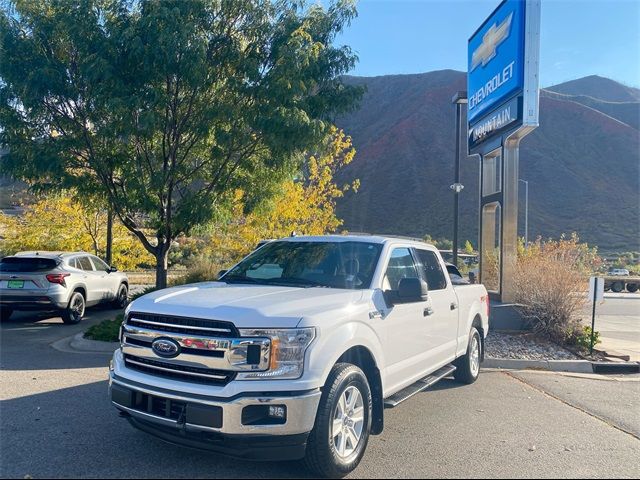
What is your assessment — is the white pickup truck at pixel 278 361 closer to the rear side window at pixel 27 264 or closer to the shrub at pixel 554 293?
the shrub at pixel 554 293

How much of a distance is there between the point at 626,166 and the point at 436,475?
73079 mm

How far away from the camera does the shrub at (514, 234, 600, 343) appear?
10586mm

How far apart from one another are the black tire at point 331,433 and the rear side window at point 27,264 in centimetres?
925

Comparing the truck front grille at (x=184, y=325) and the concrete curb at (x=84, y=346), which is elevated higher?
the truck front grille at (x=184, y=325)

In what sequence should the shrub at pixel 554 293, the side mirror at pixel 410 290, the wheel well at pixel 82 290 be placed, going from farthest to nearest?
the wheel well at pixel 82 290
the shrub at pixel 554 293
the side mirror at pixel 410 290

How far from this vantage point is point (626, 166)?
66.6 metres

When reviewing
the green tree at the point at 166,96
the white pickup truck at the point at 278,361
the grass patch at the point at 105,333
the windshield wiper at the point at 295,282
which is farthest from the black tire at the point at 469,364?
the grass patch at the point at 105,333

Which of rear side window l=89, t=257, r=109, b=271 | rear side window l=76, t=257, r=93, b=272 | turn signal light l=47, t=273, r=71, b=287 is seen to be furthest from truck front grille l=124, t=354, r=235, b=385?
rear side window l=89, t=257, r=109, b=271

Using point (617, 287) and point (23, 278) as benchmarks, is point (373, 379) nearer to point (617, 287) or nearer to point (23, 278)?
point (23, 278)

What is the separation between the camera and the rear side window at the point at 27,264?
36.9 feet

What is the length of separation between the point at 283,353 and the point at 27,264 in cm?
956

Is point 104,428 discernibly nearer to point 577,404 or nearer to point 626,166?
point 577,404

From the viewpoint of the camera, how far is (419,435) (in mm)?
5121

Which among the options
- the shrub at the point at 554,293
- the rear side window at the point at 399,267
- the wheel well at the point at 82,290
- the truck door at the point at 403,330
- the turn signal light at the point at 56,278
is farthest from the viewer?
the wheel well at the point at 82,290
